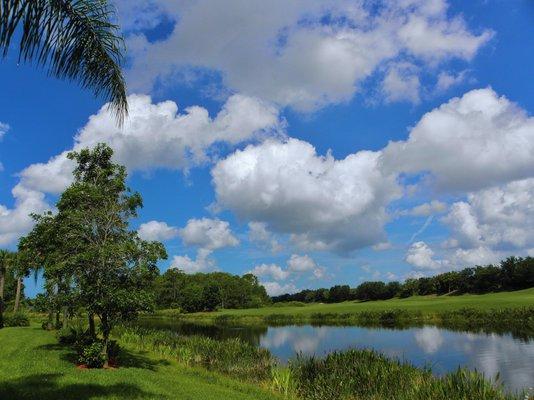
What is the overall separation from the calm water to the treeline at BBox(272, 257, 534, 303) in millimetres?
78010

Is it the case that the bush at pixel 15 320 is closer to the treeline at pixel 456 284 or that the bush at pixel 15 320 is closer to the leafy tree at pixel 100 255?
the leafy tree at pixel 100 255

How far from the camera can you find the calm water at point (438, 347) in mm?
34812

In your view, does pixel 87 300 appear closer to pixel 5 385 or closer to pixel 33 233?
pixel 5 385

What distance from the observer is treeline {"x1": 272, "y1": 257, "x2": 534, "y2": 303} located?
431 feet

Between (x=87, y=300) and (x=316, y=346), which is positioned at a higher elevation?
(x=87, y=300)

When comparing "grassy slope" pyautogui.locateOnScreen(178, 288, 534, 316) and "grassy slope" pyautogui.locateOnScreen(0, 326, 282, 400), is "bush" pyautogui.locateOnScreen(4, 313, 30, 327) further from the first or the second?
"grassy slope" pyautogui.locateOnScreen(178, 288, 534, 316)

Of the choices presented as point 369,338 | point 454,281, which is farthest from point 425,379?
point 454,281

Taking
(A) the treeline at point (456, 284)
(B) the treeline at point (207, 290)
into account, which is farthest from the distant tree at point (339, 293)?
(B) the treeline at point (207, 290)

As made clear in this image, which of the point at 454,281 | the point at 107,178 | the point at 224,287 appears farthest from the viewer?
the point at 224,287

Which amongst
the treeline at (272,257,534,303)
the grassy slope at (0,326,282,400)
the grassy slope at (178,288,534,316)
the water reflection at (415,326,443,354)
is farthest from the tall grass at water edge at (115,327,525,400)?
the treeline at (272,257,534,303)

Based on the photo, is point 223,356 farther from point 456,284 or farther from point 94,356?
point 456,284

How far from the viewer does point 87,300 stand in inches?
891

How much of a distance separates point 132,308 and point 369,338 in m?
42.9

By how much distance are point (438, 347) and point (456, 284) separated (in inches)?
4325
